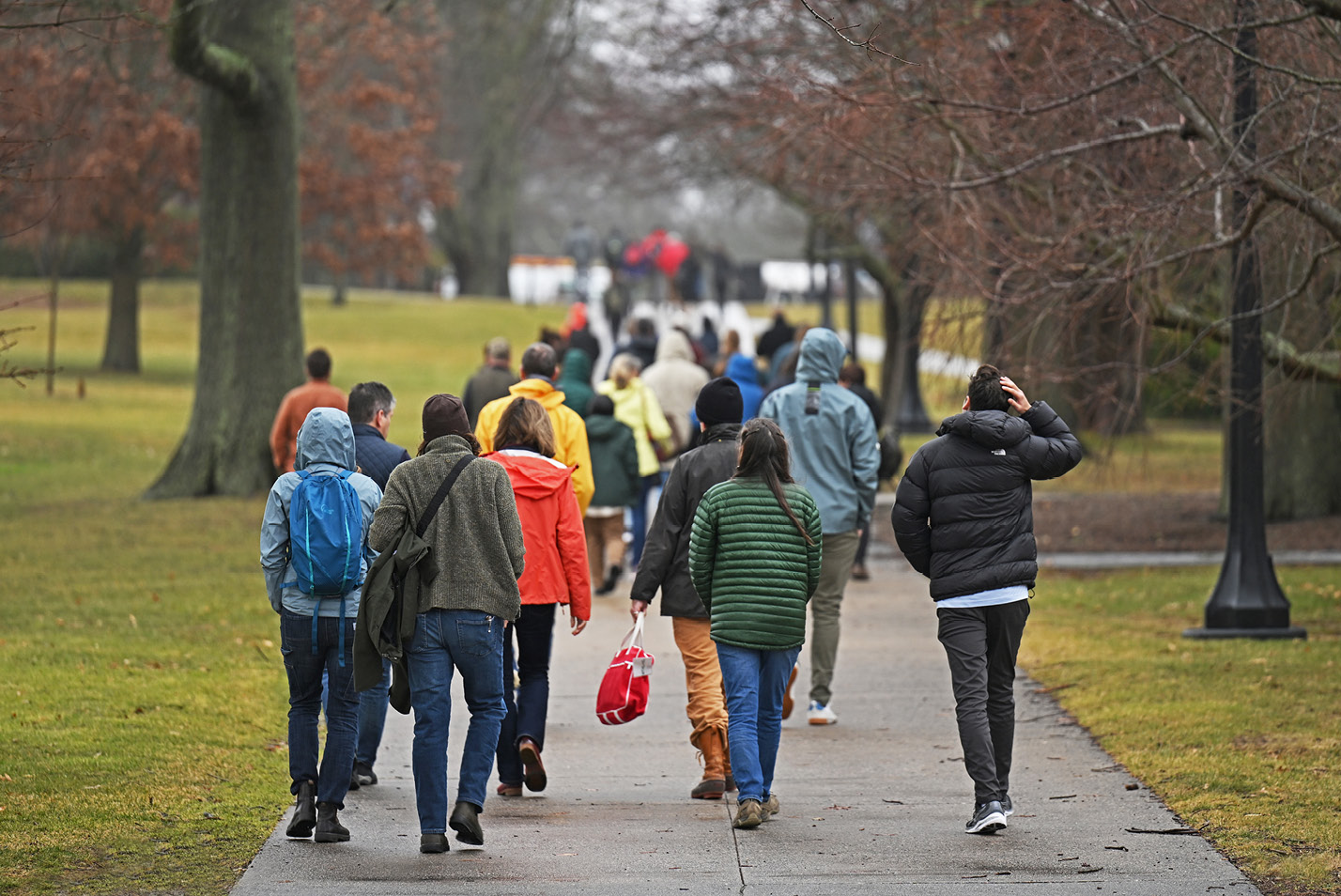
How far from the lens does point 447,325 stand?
156 ft

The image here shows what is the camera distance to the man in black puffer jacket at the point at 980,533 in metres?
6.68

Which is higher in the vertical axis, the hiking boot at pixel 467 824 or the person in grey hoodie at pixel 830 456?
the person in grey hoodie at pixel 830 456

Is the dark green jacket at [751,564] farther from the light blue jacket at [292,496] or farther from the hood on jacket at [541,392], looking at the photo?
the hood on jacket at [541,392]

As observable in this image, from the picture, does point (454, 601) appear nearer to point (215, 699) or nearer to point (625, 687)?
point (625, 687)

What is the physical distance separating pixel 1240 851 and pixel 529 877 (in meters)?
2.53

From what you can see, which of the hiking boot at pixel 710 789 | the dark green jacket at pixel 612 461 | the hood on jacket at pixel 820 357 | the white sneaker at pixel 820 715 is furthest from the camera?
the dark green jacket at pixel 612 461

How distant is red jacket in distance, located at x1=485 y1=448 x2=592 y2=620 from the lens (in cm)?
725

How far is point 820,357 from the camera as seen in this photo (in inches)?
362

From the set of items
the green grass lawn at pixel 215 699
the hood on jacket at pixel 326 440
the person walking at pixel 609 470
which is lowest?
the green grass lawn at pixel 215 699

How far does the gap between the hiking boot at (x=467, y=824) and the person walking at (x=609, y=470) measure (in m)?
6.12

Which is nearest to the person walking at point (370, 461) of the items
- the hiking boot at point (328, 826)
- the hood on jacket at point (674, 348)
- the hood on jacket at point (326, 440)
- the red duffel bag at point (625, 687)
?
the hood on jacket at point (326, 440)

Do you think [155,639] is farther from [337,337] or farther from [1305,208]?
[337,337]

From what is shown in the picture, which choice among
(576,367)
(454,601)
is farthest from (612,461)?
(454,601)

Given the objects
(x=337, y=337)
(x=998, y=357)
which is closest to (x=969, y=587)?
(x=998, y=357)
